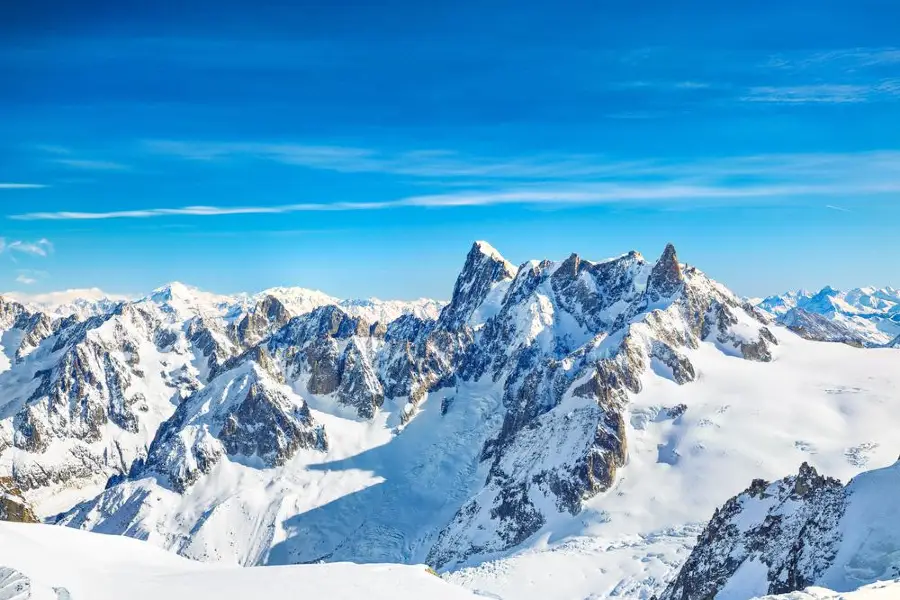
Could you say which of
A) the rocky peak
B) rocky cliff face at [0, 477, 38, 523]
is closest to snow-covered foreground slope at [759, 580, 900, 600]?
the rocky peak

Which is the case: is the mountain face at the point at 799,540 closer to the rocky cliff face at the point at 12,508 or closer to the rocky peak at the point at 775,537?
the rocky peak at the point at 775,537

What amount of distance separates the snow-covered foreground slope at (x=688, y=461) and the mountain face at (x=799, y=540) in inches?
1744

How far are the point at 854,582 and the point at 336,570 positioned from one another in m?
42.7

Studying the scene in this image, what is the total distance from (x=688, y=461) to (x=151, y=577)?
13916 centimetres

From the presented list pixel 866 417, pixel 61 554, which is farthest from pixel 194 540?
pixel 866 417

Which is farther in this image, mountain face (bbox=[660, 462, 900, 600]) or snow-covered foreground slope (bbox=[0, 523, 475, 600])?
mountain face (bbox=[660, 462, 900, 600])

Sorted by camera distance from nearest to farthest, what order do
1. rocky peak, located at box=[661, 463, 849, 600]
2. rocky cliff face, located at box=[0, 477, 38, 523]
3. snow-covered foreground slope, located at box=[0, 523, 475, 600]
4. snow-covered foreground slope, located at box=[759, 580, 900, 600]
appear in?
snow-covered foreground slope, located at box=[759, 580, 900, 600] → snow-covered foreground slope, located at box=[0, 523, 475, 600] → rocky peak, located at box=[661, 463, 849, 600] → rocky cliff face, located at box=[0, 477, 38, 523]

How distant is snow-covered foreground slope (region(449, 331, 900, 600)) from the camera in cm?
12544

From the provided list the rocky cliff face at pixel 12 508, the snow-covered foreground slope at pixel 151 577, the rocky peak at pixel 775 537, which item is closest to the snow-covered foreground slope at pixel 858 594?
the rocky peak at pixel 775 537

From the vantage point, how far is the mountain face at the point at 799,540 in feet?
174

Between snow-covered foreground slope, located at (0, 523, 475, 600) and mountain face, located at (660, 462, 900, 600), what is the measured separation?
3221 centimetres

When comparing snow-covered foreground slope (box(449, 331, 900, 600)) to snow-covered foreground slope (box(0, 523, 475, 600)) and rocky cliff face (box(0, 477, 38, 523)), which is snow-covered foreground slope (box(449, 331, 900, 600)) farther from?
rocky cliff face (box(0, 477, 38, 523))

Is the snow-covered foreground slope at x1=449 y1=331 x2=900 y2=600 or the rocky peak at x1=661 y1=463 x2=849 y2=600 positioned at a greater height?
the rocky peak at x1=661 y1=463 x2=849 y2=600

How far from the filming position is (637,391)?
187 meters
